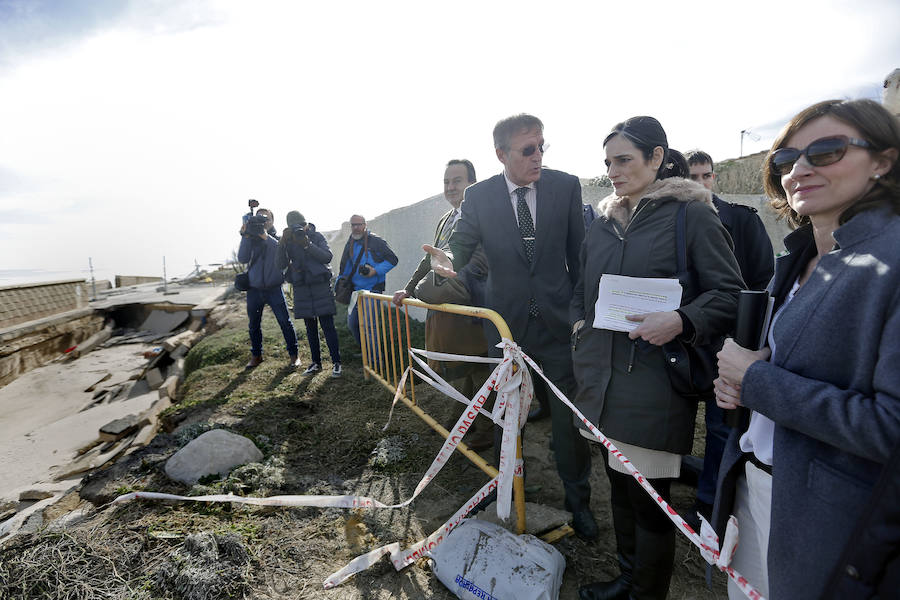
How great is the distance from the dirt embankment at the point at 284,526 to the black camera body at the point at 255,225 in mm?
2671

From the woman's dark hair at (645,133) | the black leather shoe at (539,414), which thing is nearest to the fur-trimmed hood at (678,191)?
the woman's dark hair at (645,133)

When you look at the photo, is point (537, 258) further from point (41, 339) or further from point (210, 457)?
point (41, 339)

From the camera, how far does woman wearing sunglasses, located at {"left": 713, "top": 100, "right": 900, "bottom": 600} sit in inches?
35.6

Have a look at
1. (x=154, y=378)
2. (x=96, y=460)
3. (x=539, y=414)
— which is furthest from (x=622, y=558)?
(x=154, y=378)

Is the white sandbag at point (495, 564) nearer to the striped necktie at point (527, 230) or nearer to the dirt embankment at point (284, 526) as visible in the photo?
the dirt embankment at point (284, 526)

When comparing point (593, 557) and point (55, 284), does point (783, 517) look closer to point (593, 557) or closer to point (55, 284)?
point (593, 557)

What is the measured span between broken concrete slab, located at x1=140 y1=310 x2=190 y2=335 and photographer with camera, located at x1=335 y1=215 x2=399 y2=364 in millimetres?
10292

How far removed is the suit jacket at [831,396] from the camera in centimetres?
88

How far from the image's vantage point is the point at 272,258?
6.05 m

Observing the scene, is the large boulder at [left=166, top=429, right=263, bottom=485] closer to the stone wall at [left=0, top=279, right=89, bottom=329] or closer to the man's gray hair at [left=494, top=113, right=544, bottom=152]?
the man's gray hair at [left=494, top=113, right=544, bottom=152]

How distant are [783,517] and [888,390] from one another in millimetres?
421

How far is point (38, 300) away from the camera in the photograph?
11.8m

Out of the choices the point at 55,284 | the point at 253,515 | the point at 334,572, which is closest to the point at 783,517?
the point at 334,572

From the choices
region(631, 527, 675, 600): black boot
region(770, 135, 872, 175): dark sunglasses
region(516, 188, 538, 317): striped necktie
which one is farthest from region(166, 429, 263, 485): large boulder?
region(770, 135, 872, 175): dark sunglasses
